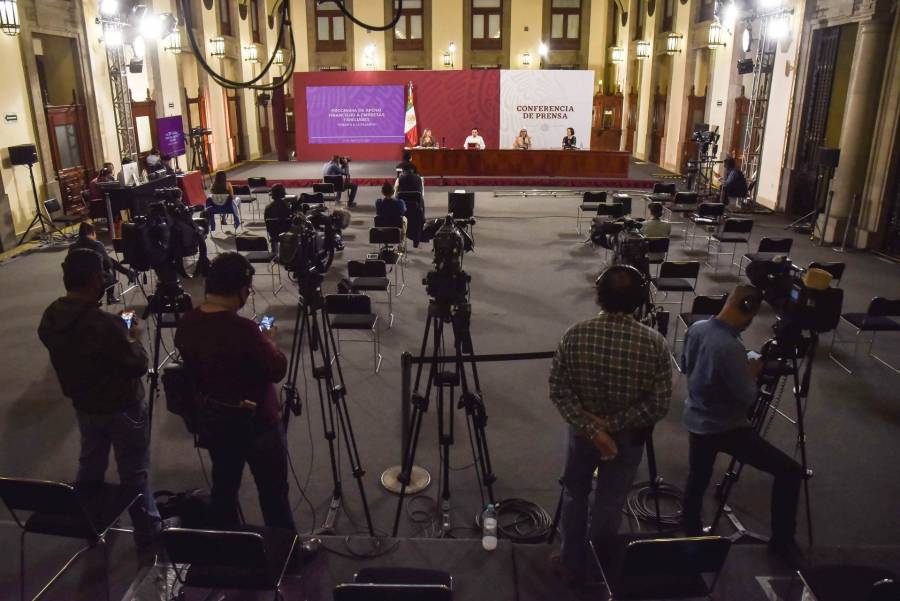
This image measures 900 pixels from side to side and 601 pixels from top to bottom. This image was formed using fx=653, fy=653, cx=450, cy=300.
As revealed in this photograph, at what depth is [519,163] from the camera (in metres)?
17.0

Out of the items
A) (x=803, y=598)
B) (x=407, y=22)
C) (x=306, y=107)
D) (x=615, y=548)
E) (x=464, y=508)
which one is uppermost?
(x=407, y=22)

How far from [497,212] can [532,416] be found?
824cm

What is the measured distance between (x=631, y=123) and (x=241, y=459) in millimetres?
22143

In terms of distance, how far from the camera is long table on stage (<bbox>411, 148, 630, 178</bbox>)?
16734 millimetres

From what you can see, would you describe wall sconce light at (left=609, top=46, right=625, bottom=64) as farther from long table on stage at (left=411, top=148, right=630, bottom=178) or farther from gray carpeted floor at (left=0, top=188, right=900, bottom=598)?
gray carpeted floor at (left=0, top=188, right=900, bottom=598)

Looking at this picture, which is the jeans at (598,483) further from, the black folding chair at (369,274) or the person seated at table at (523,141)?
the person seated at table at (523,141)

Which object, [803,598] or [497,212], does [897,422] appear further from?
[497,212]

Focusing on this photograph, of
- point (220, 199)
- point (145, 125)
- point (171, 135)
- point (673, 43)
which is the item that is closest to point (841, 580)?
point (220, 199)

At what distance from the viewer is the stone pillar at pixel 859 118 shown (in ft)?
31.5

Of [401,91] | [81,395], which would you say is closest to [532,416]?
[81,395]

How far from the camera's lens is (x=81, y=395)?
3.06m

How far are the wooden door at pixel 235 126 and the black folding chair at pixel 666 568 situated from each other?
1993cm

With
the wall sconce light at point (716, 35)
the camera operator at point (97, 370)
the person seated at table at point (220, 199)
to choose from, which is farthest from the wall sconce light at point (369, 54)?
the camera operator at point (97, 370)

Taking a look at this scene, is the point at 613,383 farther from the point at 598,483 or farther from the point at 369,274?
the point at 369,274
